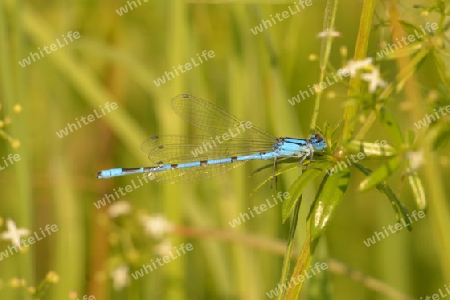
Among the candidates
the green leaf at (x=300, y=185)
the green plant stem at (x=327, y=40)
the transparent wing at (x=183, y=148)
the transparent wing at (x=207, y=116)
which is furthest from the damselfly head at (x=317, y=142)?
the transparent wing at (x=183, y=148)

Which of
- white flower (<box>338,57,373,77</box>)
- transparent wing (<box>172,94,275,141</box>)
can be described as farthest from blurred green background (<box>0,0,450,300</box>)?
white flower (<box>338,57,373,77</box>)

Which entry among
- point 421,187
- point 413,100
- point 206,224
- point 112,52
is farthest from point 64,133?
point 421,187

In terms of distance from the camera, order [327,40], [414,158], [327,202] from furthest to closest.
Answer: [327,40] < [327,202] < [414,158]

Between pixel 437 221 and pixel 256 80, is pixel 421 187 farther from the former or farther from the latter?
pixel 256 80

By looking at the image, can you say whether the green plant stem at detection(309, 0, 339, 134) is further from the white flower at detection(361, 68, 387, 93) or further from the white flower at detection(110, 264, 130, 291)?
the white flower at detection(110, 264, 130, 291)

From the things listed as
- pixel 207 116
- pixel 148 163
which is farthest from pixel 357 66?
pixel 148 163

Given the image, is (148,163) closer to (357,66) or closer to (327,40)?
(327,40)
